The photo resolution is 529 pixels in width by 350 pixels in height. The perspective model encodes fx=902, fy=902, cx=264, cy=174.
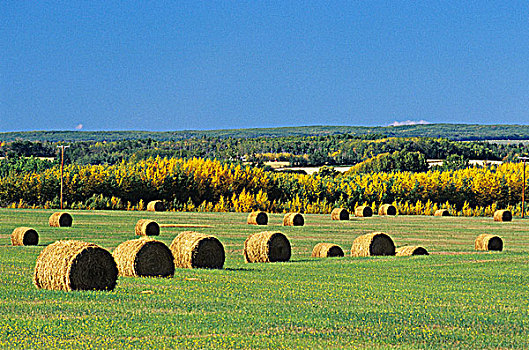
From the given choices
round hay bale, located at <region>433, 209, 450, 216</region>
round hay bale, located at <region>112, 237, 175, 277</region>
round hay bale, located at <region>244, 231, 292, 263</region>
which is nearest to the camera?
round hay bale, located at <region>112, 237, 175, 277</region>

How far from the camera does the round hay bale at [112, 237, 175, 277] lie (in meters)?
19.2

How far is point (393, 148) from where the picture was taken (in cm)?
17362

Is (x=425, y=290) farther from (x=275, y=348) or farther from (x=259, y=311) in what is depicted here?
(x=275, y=348)

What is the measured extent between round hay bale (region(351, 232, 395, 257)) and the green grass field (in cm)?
162

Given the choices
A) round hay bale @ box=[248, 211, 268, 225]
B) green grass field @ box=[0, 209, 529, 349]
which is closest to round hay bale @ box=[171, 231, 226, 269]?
green grass field @ box=[0, 209, 529, 349]

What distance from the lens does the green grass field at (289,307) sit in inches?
470

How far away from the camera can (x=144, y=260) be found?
757 inches

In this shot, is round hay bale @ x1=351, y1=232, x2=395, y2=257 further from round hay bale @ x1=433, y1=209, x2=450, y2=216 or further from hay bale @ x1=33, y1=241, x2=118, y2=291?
round hay bale @ x1=433, y1=209, x2=450, y2=216

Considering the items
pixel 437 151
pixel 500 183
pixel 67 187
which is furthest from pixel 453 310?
pixel 437 151

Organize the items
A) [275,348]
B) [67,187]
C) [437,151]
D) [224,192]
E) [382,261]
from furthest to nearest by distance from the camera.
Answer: [437,151] → [224,192] → [67,187] → [382,261] → [275,348]

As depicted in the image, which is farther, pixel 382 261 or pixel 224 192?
pixel 224 192

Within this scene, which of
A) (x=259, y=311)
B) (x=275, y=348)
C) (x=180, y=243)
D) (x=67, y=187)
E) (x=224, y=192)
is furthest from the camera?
(x=224, y=192)

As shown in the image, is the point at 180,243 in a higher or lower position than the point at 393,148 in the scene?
lower

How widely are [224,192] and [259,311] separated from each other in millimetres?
63977
